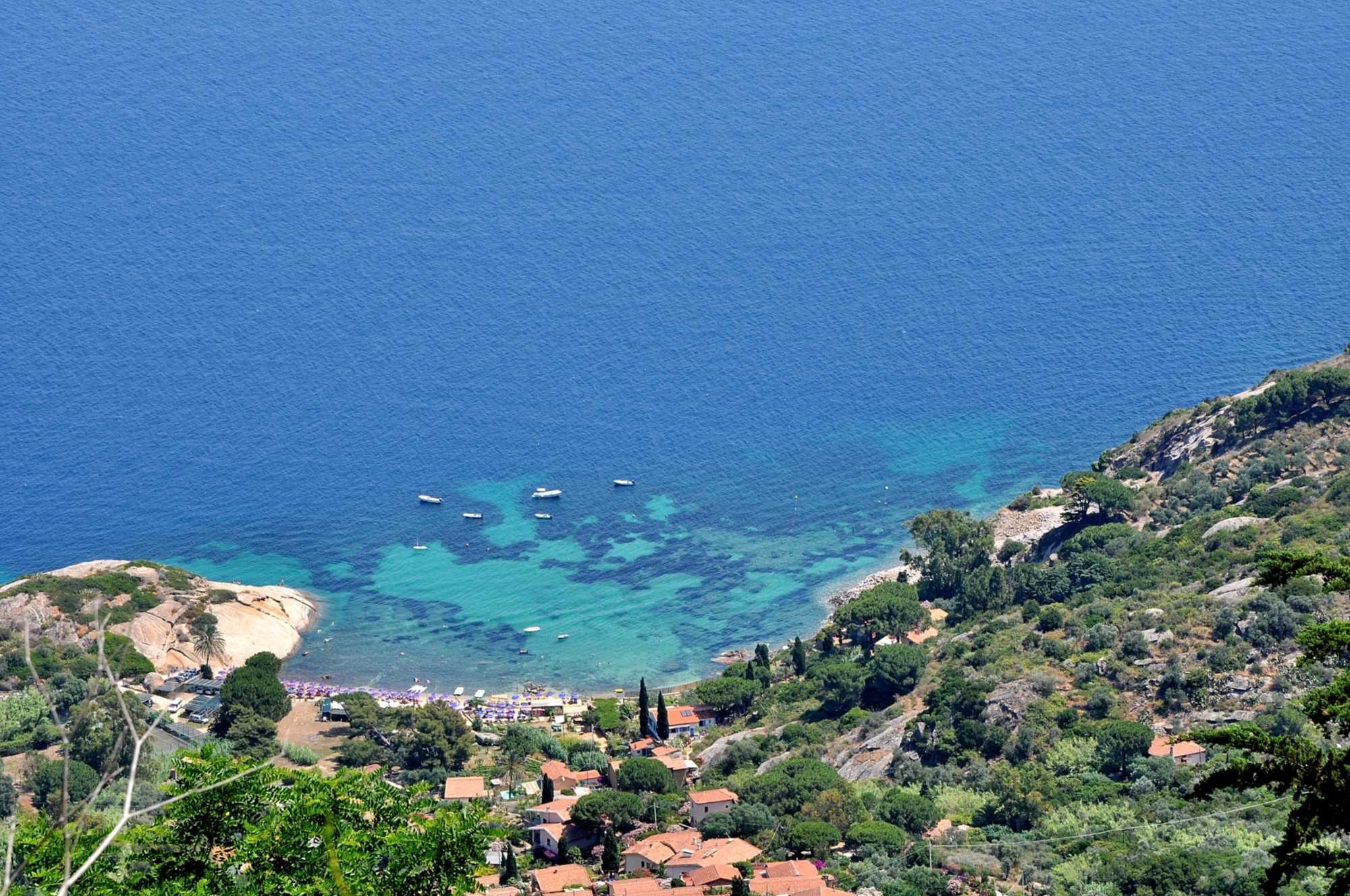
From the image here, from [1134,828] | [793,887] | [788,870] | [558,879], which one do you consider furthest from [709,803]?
[1134,828]

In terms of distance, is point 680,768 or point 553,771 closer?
point 553,771

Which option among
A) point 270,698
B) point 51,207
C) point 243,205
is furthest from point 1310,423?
point 51,207

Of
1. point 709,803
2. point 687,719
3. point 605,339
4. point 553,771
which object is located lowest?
point 709,803

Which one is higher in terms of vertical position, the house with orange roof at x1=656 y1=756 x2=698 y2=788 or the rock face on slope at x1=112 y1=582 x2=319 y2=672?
the rock face on slope at x1=112 y1=582 x2=319 y2=672

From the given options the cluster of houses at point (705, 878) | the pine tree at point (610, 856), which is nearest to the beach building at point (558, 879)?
the cluster of houses at point (705, 878)

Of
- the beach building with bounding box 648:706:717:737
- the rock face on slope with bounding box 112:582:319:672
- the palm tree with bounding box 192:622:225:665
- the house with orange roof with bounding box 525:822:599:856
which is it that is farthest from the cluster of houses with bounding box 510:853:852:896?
the rock face on slope with bounding box 112:582:319:672

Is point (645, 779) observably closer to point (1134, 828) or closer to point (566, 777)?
point (566, 777)

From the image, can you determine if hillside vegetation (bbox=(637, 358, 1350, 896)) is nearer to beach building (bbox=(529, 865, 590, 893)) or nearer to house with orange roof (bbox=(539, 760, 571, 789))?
beach building (bbox=(529, 865, 590, 893))
